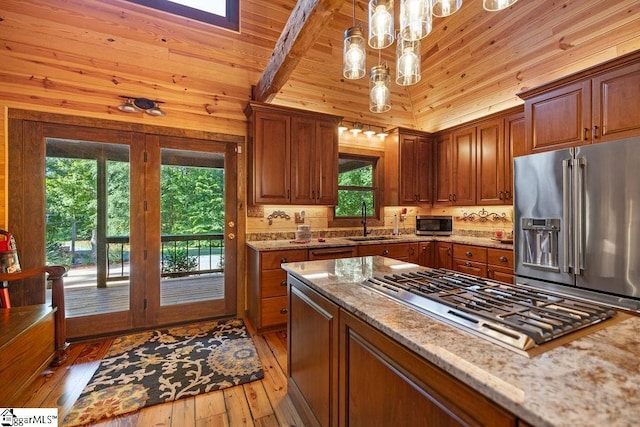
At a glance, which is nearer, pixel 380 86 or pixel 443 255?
pixel 380 86

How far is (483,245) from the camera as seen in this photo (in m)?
3.20

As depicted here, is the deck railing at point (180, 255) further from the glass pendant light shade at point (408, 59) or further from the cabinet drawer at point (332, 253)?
the glass pendant light shade at point (408, 59)

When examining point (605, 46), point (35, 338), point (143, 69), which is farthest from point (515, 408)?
point (143, 69)

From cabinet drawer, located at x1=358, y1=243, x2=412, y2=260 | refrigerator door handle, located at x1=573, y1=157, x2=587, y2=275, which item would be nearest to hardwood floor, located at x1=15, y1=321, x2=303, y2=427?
cabinet drawer, located at x1=358, y1=243, x2=412, y2=260

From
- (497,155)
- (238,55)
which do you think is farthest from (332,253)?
(238,55)

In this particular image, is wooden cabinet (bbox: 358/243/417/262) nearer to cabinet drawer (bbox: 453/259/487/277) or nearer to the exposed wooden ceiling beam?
cabinet drawer (bbox: 453/259/487/277)

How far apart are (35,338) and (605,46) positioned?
5342 millimetres

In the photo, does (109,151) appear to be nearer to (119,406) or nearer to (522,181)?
(119,406)

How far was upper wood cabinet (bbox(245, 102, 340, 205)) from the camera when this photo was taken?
3209mm

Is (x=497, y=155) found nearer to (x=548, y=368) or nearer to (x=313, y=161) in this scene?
(x=313, y=161)

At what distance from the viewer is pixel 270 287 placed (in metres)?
2.97

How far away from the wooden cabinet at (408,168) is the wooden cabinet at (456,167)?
0.50 feet

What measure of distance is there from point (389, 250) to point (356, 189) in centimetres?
110

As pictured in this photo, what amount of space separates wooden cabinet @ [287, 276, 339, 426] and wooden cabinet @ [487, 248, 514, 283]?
2.45 meters
